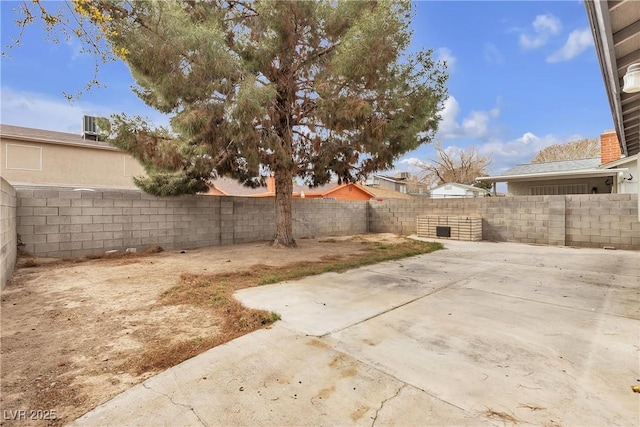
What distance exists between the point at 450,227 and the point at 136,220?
10256 millimetres

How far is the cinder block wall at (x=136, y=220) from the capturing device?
6.49 meters

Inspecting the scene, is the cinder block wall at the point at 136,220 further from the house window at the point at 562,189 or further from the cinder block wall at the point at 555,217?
the house window at the point at 562,189

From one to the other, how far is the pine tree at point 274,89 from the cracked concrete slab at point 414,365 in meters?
4.04

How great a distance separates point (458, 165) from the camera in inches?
1315

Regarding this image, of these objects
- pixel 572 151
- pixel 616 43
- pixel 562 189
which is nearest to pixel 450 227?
pixel 562 189

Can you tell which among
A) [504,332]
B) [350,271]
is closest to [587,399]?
[504,332]

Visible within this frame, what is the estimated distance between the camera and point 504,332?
9.91 ft

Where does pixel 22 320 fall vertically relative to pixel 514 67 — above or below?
below

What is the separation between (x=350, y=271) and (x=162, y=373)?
4.01 metres

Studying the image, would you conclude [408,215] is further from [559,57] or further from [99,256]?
[99,256]

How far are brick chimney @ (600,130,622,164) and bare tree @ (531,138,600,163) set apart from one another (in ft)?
47.5

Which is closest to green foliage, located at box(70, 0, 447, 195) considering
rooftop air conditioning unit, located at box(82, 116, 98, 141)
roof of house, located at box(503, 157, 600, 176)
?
roof of house, located at box(503, 157, 600, 176)

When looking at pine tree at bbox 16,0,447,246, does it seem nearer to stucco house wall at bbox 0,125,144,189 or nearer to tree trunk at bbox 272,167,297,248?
tree trunk at bbox 272,167,297,248

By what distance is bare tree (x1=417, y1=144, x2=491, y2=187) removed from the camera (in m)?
32.9
